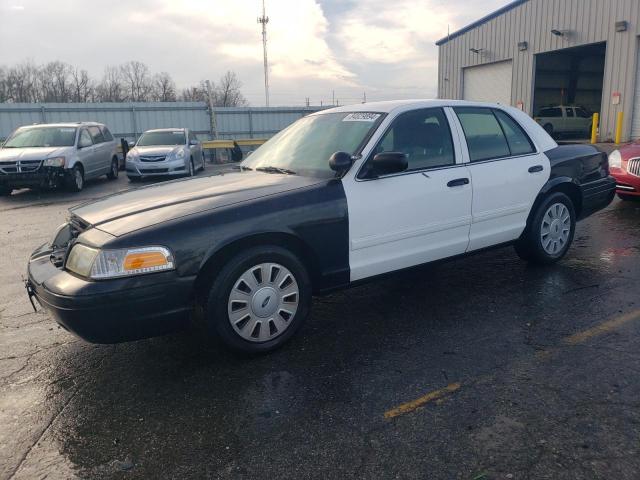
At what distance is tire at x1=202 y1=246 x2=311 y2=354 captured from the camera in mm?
3275

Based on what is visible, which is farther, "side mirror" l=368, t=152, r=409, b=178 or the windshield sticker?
the windshield sticker

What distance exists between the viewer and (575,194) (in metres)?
5.37

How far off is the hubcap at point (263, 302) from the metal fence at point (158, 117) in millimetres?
22532

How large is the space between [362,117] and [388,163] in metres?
0.73

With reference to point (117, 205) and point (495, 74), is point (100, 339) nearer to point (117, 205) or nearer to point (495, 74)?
point (117, 205)

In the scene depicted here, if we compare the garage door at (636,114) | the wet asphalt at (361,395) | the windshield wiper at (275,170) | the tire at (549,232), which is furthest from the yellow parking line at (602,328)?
the garage door at (636,114)

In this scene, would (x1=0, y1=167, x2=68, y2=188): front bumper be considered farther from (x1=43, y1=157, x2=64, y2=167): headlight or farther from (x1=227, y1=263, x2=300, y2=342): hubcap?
(x1=227, y1=263, x2=300, y2=342): hubcap

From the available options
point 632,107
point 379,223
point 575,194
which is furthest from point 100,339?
point 632,107

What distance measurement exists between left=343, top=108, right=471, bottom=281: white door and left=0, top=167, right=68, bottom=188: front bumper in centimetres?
1012

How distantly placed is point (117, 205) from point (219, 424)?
1.80m

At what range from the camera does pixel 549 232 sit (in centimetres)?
516

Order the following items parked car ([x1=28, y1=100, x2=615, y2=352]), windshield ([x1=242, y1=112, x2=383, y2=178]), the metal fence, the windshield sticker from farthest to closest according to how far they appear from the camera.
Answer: the metal fence → the windshield sticker → windshield ([x1=242, y1=112, x2=383, y2=178]) → parked car ([x1=28, y1=100, x2=615, y2=352])

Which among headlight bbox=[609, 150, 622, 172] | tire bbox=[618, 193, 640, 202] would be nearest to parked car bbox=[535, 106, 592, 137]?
tire bbox=[618, 193, 640, 202]

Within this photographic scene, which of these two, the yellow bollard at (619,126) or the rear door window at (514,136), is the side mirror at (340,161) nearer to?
the rear door window at (514,136)
